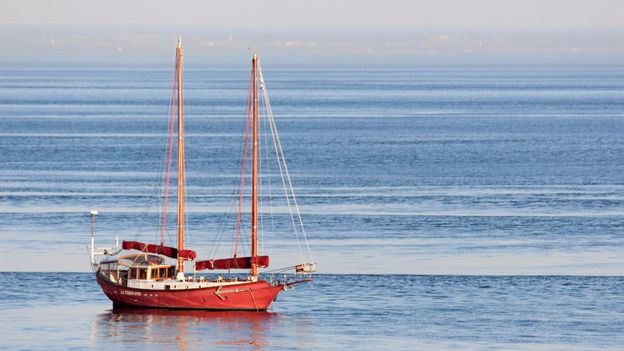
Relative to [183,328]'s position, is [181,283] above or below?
above

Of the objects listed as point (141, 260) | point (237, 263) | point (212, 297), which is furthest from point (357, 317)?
point (141, 260)

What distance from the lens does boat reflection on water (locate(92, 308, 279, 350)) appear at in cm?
5281

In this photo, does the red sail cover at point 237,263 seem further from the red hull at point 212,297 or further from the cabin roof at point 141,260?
the cabin roof at point 141,260

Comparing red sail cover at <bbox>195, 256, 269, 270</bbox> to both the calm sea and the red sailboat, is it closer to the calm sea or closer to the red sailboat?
the red sailboat

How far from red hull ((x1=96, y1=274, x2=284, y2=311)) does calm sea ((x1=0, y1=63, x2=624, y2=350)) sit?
456mm

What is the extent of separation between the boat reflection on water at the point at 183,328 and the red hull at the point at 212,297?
254 millimetres

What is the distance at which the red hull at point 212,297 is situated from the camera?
56.9 metres

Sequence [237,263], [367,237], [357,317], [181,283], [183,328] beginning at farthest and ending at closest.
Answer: [367,237]
[237,263]
[181,283]
[357,317]
[183,328]

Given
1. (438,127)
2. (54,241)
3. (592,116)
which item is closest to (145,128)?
(438,127)

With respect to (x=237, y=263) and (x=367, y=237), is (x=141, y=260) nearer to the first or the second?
(x=237, y=263)

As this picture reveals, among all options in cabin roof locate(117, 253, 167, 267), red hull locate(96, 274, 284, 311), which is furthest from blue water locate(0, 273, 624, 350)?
cabin roof locate(117, 253, 167, 267)

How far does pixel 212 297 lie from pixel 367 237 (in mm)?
19510

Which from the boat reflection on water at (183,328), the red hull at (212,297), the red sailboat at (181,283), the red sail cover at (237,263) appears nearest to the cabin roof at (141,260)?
the red sailboat at (181,283)

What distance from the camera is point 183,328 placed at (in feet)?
181
